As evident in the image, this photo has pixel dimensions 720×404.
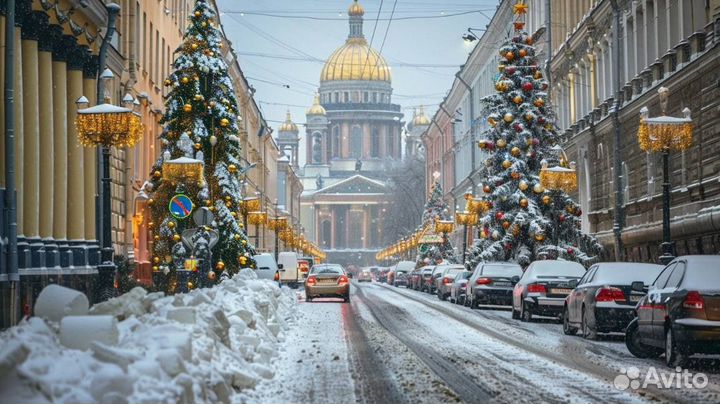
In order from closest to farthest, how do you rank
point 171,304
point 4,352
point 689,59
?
1. point 4,352
2. point 171,304
3. point 689,59

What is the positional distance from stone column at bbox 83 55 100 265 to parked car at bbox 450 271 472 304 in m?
12.6

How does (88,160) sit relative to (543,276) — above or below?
above

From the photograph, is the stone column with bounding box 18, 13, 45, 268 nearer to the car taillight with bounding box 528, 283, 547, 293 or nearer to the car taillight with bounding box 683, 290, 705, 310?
the car taillight with bounding box 528, 283, 547, 293

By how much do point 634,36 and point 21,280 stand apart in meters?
24.6

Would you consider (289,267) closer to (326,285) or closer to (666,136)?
(326,285)

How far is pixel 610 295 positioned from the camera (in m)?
23.8

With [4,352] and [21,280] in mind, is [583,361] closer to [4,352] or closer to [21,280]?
[4,352]

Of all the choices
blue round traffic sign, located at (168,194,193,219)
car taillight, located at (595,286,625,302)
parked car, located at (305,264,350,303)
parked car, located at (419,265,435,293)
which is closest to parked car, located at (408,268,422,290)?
parked car, located at (419,265,435,293)

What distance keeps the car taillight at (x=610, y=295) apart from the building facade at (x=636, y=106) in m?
9.39

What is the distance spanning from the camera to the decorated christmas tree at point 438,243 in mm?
101062

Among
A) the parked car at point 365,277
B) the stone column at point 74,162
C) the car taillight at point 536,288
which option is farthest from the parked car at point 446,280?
the parked car at point 365,277

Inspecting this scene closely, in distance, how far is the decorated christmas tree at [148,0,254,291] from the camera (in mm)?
46656

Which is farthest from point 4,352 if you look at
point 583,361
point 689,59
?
point 689,59

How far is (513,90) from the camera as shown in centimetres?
5319
